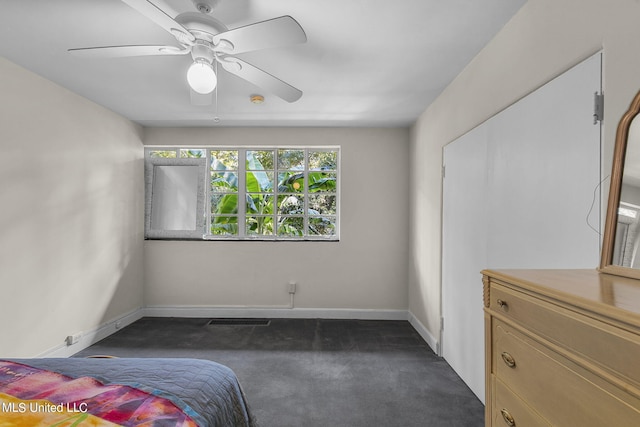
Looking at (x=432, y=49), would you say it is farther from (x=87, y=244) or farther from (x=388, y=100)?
(x=87, y=244)

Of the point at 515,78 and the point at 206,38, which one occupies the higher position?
the point at 206,38

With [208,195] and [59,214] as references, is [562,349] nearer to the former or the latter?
[59,214]

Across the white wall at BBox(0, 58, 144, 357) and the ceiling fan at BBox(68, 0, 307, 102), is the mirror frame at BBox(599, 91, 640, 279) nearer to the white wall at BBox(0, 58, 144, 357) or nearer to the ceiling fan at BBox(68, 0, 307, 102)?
the ceiling fan at BBox(68, 0, 307, 102)

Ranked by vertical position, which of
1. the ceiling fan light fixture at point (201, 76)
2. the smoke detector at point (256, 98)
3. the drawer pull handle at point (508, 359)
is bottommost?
the drawer pull handle at point (508, 359)

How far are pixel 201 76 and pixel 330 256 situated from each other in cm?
287

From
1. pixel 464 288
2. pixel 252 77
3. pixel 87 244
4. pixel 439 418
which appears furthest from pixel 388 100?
pixel 87 244

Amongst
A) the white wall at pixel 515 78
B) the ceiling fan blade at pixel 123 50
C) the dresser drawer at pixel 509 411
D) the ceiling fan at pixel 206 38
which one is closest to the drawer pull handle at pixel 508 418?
the dresser drawer at pixel 509 411

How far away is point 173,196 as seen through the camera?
419cm

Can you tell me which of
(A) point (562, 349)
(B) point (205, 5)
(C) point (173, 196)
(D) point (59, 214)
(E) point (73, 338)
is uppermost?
(B) point (205, 5)

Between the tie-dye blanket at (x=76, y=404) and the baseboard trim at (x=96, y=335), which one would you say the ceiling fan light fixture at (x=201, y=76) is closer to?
the tie-dye blanket at (x=76, y=404)

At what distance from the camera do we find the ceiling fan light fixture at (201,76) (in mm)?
1701

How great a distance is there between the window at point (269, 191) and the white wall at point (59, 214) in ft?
2.84

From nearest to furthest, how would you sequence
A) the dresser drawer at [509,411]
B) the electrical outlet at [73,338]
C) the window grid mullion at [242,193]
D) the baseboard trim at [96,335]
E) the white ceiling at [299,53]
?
the dresser drawer at [509,411] → the white ceiling at [299,53] → the baseboard trim at [96,335] → the electrical outlet at [73,338] → the window grid mullion at [242,193]

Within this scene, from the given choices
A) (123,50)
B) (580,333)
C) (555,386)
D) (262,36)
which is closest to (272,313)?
(123,50)
